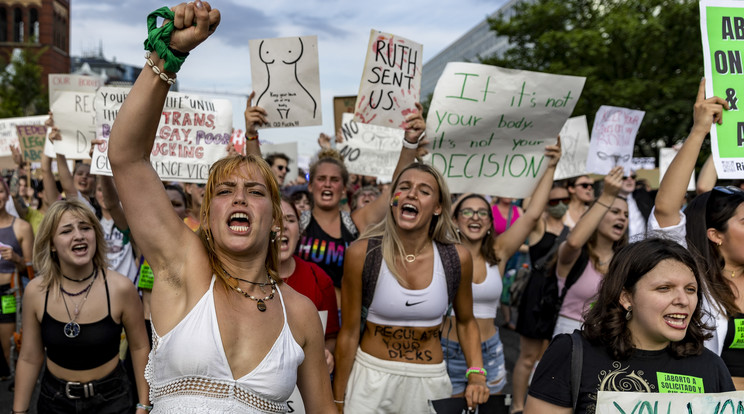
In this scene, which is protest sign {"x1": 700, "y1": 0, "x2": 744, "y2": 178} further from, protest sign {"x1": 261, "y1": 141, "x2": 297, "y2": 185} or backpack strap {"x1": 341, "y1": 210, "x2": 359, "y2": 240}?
protest sign {"x1": 261, "y1": 141, "x2": 297, "y2": 185}

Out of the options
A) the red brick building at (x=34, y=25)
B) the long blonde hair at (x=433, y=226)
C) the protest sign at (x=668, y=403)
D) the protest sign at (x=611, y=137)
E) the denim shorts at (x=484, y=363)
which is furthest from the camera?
the red brick building at (x=34, y=25)

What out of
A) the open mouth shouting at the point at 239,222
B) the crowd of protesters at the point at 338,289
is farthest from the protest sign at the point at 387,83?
the open mouth shouting at the point at 239,222

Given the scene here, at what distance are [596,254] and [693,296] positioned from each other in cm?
266

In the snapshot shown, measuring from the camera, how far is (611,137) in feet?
21.8

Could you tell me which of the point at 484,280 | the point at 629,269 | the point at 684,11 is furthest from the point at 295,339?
the point at 684,11

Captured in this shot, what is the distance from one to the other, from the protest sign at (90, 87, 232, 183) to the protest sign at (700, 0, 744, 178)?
148 inches

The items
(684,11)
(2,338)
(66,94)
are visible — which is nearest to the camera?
(2,338)

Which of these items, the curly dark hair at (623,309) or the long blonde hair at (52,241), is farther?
the long blonde hair at (52,241)

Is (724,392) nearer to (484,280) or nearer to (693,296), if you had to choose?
(693,296)

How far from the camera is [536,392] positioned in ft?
8.04

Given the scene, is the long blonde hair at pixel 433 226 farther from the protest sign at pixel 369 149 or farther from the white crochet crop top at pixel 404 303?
the protest sign at pixel 369 149

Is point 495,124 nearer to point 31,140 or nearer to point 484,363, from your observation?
point 484,363

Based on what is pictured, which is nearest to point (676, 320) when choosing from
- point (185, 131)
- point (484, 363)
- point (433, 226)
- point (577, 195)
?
point (433, 226)

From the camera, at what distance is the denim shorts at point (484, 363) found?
446 cm
